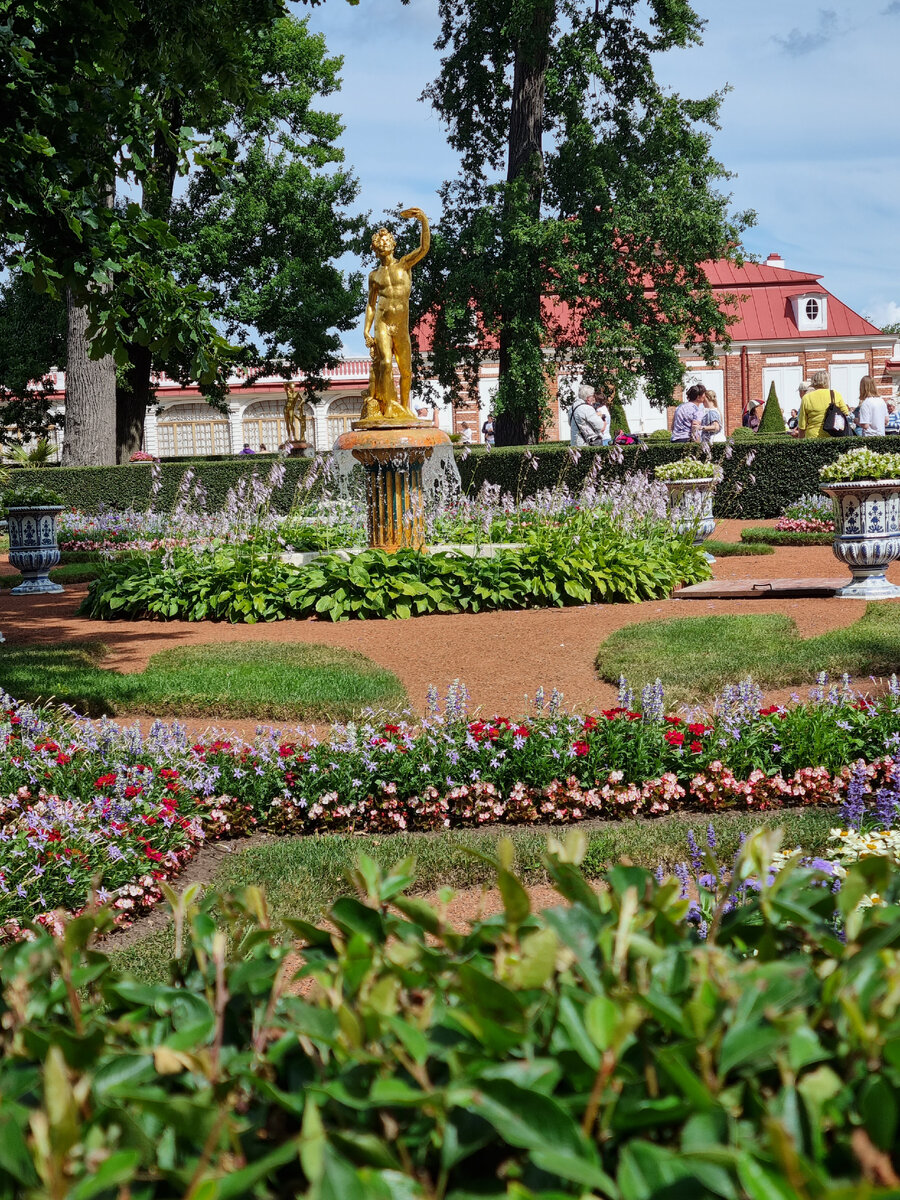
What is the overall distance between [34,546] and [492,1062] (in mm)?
11525

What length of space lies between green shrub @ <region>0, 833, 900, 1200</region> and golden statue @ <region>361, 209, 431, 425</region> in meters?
10.5

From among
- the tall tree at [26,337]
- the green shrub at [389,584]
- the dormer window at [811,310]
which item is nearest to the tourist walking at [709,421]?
the green shrub at [389,584]

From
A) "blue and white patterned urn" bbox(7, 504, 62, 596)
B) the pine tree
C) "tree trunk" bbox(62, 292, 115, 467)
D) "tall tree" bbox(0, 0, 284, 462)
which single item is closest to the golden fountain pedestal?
"blue and white patterned urn" bbox(7, 504, 62, 596)

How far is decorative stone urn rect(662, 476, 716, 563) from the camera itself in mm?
11234

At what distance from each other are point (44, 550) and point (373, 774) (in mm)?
8069

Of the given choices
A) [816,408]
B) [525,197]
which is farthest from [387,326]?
[525,197]

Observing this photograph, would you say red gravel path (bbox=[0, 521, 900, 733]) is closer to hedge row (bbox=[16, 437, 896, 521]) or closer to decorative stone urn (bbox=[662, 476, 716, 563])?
decorative stone urn (bbox=[662, 476, 716, 563])

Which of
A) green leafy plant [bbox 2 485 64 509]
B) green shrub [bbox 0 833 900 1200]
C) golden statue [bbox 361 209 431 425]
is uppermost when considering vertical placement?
golden statue [bbox 361 209 431 425]

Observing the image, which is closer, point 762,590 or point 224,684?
point 224,684

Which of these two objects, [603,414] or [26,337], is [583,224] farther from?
[26,337]

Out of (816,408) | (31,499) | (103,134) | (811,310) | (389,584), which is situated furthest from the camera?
(811,310)

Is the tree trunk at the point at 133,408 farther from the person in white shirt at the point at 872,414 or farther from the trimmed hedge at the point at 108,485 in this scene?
the person in white shirt at the point at 872,414

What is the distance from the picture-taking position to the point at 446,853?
409 cm

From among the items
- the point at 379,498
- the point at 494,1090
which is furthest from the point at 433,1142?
the point at 379,498
